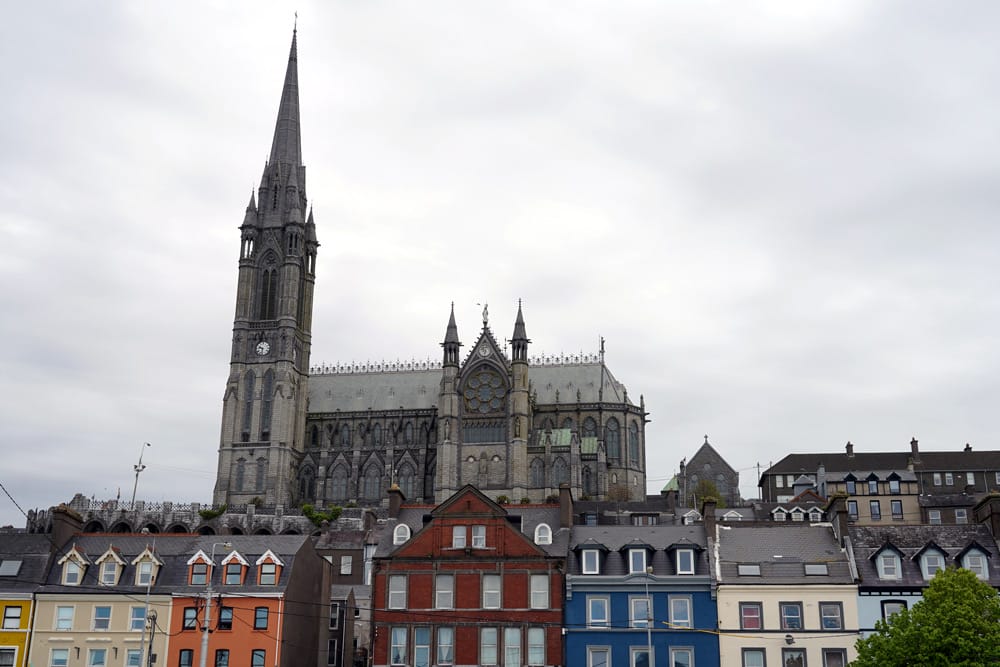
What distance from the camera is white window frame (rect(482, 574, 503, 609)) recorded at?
59.2 meters

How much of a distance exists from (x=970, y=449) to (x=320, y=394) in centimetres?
8375

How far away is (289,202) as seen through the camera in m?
161

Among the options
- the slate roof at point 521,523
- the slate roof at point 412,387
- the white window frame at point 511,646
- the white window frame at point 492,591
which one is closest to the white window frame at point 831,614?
the slate roof at point 521,523

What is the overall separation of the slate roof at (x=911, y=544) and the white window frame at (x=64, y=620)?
130 ft

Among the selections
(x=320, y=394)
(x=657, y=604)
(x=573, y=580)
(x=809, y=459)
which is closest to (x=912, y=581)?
(x=657, y=604)

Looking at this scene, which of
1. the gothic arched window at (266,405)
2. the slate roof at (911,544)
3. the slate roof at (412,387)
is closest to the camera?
the slate roof at (911,544)

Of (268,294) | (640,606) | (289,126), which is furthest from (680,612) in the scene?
(289,126)

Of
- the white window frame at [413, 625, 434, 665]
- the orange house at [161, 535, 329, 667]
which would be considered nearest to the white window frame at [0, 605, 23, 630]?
the orange house at [161, 535, 329, 667]

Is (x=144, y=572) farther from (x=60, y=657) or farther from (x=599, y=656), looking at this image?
(x=599, y=656)

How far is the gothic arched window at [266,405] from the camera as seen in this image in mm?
148625

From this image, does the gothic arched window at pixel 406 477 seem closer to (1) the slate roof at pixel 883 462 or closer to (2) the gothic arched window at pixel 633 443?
(2) the gothic arched window at pixel 633 443

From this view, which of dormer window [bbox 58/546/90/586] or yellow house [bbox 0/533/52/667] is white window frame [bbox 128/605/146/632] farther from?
yellow house [bbox 0/533/52/667]

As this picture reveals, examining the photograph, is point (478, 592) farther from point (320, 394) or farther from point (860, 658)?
point (320, 394)

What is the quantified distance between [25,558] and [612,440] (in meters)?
96.2
